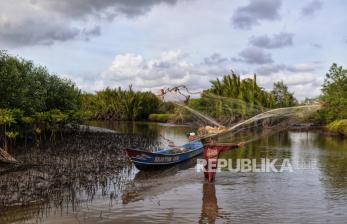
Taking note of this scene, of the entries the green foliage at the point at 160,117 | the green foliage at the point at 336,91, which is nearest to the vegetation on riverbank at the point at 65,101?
the green foliage at the point at 336,91

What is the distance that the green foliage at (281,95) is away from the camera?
206 feet

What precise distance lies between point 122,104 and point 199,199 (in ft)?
221

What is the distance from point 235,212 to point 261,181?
18.5ft

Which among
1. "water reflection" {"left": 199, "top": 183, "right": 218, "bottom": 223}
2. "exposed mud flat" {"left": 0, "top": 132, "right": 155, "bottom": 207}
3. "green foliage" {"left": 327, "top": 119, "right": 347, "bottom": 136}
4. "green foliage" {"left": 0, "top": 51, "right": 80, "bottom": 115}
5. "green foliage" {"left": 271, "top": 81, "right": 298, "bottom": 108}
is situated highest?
"green foliage" {"left": 271, "top": 81, "right": 298, "bottom": 108}

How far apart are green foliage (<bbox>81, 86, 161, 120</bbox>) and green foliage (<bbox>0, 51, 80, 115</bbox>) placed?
41.8 m

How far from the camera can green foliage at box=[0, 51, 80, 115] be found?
2642cm

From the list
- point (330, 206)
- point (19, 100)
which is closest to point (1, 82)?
point (19, 100)

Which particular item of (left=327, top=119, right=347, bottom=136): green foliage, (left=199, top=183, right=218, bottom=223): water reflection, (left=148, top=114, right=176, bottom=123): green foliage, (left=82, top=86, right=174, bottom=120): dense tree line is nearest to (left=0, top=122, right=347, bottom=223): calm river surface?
(left=199, top=183, right=218, bottom=223): water reflection

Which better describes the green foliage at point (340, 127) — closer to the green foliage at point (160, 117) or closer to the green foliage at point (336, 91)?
the green foliage at point (336, 91)

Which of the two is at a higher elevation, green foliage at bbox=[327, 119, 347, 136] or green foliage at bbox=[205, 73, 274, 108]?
green foliage at bbox=[205, 73, 274, 108]

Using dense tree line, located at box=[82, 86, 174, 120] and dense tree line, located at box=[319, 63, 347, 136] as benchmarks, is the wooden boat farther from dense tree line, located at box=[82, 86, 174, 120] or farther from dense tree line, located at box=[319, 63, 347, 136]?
dense tree line, located at box=[82, 86, 174, 120]

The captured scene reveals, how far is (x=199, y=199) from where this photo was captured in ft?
51.3

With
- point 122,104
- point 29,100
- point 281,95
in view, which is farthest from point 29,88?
point 122,104

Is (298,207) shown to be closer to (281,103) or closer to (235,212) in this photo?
(235,212)
